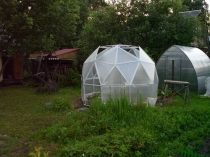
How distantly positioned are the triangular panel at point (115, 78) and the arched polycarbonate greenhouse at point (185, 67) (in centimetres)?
507

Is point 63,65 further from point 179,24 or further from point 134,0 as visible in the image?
point 179,24

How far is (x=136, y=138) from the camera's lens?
6016 mm

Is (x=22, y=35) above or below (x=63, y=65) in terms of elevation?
above

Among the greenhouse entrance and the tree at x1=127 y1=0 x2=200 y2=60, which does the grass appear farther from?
the tree at x1=127 y1=0 x2=200 y2=60

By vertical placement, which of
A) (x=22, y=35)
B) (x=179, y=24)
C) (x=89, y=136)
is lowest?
(x=89, y=136)

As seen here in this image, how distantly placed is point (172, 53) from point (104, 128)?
986 centimetres

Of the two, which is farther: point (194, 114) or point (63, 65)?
point (63, 65)

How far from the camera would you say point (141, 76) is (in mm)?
10953

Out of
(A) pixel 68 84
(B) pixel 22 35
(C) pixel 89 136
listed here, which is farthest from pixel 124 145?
(A) pixel 68 84

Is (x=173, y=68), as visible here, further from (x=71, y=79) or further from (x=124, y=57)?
(x=71, y=79)

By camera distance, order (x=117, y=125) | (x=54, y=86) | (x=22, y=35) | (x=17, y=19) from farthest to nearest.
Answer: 1. (x=54, y=86)
2. (x=22, y=35)
3. (x=17, y=19)
4. (x=117, y=125)

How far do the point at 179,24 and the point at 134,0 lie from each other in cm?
324

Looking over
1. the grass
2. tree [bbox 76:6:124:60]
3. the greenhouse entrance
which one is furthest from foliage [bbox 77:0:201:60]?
the grass

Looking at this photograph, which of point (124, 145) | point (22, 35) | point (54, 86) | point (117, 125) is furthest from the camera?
point (54, 86)
